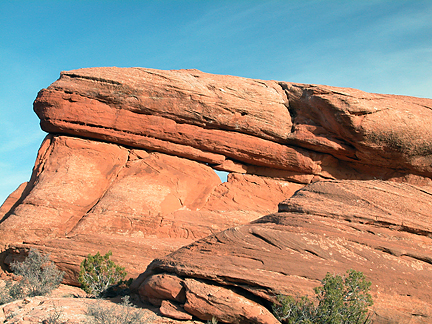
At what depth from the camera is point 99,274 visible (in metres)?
11.8

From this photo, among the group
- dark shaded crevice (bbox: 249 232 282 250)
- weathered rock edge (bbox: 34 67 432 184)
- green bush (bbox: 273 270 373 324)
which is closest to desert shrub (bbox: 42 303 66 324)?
green bush (bbox: 273 270 373 324)

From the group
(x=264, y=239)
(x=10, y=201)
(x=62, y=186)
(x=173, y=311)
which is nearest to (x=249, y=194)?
(x=62, y=186)

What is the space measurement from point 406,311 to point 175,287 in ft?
15.7

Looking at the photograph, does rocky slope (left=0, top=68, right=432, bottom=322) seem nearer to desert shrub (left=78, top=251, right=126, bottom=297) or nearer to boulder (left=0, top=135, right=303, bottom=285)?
boulder (left=0, top=135, right=303, bottom=285)

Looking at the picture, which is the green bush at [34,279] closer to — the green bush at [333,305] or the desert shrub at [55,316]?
the desert shrub at [55,316]

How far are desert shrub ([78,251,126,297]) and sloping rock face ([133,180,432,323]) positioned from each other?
4.97 feet

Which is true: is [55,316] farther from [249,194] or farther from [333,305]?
[249,194]

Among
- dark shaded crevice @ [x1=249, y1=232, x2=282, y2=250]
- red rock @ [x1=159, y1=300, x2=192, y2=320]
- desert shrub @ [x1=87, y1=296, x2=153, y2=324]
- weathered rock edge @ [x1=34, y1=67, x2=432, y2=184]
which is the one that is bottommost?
red rock @ [x1=159, y1=300, x2=192, y2=320]

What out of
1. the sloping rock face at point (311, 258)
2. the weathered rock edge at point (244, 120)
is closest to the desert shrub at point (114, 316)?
the sloping rock face at point (311, 258)

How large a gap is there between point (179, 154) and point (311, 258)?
363 inches

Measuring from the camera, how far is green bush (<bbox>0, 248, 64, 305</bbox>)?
1095 cm

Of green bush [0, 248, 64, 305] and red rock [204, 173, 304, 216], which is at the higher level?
red rock [204, 173, 304, 216]

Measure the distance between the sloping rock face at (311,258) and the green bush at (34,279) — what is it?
2711 millimetres

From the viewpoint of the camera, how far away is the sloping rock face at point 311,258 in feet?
28.9
